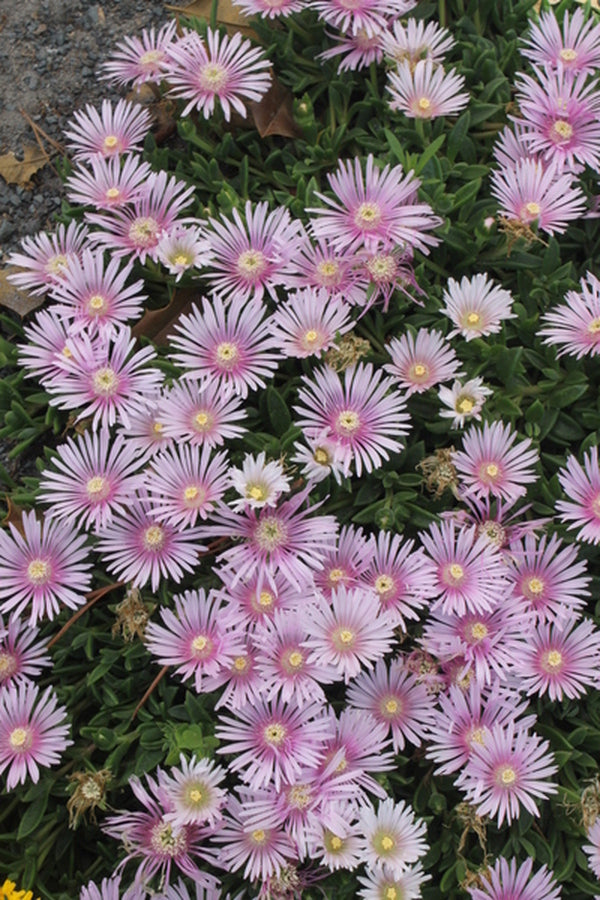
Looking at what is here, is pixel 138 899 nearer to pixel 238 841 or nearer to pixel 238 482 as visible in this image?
pixel 238 841

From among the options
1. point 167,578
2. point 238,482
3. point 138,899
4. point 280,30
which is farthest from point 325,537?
point 280,30

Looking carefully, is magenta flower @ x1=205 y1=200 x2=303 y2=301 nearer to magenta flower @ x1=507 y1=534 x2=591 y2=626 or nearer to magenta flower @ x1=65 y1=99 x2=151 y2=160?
magenta flower @ x1=65 y1=99 x2=151 y2=160

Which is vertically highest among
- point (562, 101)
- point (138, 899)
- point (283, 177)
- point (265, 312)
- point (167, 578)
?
point (562, 101)

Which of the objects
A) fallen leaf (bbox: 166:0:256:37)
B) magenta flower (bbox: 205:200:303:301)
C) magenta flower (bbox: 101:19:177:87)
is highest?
fallen leaf (bbox: 166:0:256:37)

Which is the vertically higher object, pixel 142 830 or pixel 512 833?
pixel 512 833

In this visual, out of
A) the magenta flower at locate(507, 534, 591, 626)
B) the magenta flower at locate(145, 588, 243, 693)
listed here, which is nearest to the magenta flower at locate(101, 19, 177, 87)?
the magenta flower at locate(145, 588, 243, 693)
